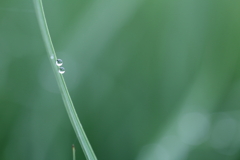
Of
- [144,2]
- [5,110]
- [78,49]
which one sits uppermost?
[144,2]

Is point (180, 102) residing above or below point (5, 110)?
above

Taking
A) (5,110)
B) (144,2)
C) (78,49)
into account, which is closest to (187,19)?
(144,2)

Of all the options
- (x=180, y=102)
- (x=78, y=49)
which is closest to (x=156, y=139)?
(x=180, y=102)

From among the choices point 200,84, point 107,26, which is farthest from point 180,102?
point 107,26

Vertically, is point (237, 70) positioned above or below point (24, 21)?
above

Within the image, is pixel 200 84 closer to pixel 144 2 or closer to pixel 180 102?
pixel 180 102

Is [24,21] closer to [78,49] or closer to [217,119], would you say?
[78,49]
